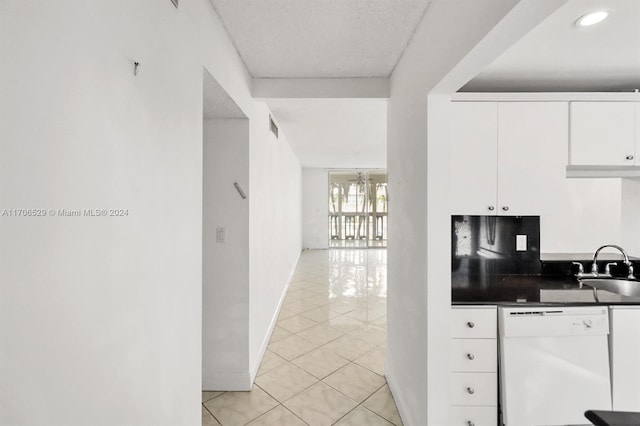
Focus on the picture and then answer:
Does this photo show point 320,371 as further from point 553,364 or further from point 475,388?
point 553,364

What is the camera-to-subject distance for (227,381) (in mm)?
2273

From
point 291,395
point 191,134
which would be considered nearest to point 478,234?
point 291,395

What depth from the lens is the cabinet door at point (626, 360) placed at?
1.69 m

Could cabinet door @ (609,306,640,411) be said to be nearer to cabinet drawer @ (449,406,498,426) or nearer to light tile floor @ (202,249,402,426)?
cabinet drawer @ (449,406,498,426)

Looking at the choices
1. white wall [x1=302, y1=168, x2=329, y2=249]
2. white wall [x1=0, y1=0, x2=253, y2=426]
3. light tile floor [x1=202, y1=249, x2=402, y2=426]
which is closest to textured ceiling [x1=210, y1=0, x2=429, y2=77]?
white wall [x1=0, y1=0, x2=253, y2=426]

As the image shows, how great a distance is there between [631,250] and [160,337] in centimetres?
368

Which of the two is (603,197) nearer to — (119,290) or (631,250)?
(631,250)

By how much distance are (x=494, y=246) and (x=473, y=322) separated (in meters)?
0.95

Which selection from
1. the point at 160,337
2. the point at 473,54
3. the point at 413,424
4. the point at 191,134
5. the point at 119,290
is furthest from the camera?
the point at 413,424

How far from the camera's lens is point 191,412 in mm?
1270

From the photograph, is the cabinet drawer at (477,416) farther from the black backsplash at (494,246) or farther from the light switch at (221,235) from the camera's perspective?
the light switch at (221,235)

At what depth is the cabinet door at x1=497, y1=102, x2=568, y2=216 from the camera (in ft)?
6.89

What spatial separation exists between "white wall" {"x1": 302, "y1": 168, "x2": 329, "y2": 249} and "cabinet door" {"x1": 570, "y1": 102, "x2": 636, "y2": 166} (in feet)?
22.4

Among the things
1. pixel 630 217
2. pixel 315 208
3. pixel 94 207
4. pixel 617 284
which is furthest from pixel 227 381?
pixel 315 208
